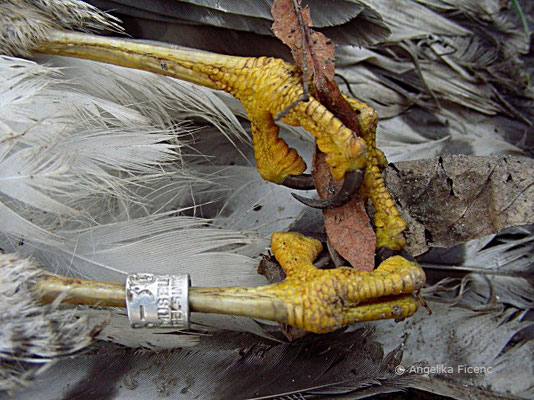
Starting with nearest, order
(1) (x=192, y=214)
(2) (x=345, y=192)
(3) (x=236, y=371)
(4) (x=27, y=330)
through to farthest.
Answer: (4) (x=27, y=330) → (2) (x=345, y=192) → (3) (x=236, y=371) → (1) (x=192, y=214)

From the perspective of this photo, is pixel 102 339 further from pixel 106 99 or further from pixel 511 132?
pixel 511 132

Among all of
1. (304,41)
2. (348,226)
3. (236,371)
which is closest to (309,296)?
(348,226)

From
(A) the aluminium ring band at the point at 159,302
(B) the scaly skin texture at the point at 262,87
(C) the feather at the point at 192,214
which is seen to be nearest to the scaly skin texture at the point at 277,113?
(B) the scaly skin texture at the point at 262,87

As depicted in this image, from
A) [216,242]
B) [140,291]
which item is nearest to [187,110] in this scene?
[216,242]

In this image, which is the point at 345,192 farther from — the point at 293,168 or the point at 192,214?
the point at 192,214

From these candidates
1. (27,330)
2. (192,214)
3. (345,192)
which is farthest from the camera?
(192,214)

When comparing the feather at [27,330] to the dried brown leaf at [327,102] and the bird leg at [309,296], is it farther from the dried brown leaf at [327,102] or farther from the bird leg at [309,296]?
the dried brown leaf at [327,102]
